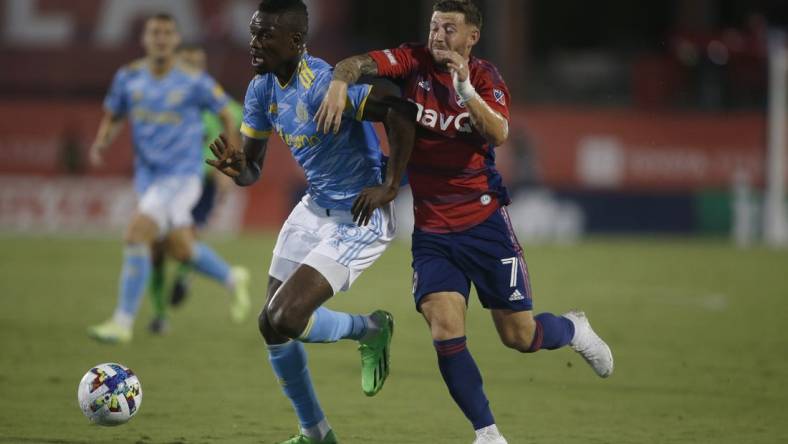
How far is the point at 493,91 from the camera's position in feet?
20.0

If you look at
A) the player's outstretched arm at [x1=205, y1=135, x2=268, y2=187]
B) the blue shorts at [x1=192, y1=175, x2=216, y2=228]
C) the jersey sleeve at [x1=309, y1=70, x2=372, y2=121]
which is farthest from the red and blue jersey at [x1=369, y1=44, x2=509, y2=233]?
the blue shorts at [x1=192, y1=175, x2=216, y2=228]

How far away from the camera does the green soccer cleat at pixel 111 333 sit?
9789 mm

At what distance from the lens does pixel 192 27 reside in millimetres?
25969

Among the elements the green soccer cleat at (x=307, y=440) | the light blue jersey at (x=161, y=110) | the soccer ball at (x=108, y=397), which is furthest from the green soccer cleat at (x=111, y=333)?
the green soccer cleat at (x=307, y=440)

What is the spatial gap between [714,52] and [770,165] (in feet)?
13.9

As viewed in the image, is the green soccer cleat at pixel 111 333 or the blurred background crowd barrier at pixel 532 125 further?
the blurred background crowd barrier at pixel 532 125

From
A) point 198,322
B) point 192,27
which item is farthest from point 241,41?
point 198,322

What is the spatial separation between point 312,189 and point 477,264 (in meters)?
0.92

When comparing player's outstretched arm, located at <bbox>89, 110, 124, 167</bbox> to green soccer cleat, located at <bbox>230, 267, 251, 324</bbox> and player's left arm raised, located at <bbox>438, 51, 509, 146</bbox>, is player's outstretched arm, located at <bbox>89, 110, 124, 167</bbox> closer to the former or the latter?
green soccer cleat, located at <bbox>230, 267, 251, 324</bbox>

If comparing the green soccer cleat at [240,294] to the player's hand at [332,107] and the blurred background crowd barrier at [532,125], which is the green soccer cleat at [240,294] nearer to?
the player's hand at [332,107]

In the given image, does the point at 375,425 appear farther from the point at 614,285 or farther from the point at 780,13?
the point at 780,13

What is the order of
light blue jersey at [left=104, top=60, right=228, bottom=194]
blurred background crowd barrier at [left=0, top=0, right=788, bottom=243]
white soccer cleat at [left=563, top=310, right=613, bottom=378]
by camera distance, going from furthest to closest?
blurred background crowd barrier at [left=0, top=0, right=788, bottom=243] → light blue jersey at [left=104, top=60, right=228, bottom=194] → white soccer cleat at [left=563, top=310, right=613, bottom=378]

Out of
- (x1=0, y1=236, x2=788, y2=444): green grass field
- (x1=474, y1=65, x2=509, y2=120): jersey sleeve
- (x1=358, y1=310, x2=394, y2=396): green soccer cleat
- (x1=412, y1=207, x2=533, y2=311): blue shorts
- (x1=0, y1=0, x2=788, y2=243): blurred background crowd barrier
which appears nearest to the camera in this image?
(x1=474, y1=65, x2=509, y2=120): jersey sleeve

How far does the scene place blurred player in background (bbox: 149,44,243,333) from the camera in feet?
35.6
